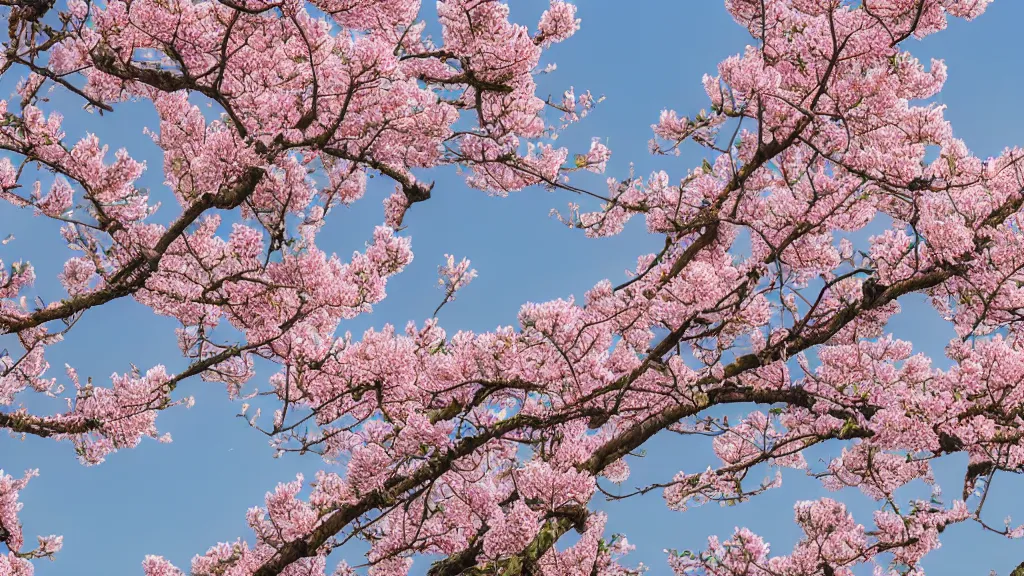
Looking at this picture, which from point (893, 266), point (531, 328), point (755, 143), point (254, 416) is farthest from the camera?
point (755, 143)

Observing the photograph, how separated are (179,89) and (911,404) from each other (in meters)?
6.35

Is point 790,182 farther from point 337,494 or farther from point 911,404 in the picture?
point 337,494

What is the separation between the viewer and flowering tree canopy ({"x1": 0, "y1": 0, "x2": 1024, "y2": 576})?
644 cm

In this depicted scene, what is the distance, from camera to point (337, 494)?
7.19m

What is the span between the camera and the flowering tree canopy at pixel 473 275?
21.1 ft

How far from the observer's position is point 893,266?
23.2 feet

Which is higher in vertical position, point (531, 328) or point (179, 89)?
point (179, 89)

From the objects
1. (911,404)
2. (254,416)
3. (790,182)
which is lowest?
(911,404)

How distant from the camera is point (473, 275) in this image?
7090 mm

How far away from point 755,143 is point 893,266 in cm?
203

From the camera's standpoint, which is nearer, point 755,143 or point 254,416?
point 254,416

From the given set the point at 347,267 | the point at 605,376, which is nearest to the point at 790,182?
the point at 605,376

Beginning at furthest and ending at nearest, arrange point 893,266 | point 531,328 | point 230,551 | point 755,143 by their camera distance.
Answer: point 755,143, point 230,551, point 893,266, point 531,328

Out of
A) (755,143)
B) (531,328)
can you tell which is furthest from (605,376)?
(755,143)
